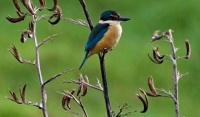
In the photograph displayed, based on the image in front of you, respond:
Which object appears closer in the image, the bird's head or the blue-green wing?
the bird's head

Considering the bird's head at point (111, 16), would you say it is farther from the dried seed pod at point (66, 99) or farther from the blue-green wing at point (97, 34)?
the dried seed pod at point (66, 99)

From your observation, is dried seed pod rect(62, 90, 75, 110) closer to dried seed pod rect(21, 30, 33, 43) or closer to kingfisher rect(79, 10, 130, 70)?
dried seed pod rect(21, 30, 33, 43)

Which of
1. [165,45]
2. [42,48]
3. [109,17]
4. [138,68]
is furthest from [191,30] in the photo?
[109,17]

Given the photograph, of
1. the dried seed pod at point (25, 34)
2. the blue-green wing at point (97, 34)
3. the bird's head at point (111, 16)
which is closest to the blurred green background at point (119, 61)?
the blue-green wing at point (97, 34)

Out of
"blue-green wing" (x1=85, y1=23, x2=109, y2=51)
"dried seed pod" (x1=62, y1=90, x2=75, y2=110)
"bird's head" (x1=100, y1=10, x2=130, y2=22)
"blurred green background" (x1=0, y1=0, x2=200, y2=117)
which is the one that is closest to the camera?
"dried seed pod" (x1=62, y1=90, x2=75, y2=110)

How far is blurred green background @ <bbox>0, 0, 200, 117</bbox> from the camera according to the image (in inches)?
496

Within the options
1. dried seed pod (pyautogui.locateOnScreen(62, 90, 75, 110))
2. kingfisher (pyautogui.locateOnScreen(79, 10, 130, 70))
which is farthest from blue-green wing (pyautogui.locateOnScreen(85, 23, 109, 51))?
dried seed pod (pyautogui.locateOnScreen(62, 90, 75, 110))

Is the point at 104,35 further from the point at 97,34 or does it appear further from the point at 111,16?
the point at 111,16

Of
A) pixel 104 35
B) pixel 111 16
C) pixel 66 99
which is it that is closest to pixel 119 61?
pixel 104 35

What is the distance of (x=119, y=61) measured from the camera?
45.6ft

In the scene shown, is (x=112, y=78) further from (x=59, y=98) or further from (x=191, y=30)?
(x=191, y=30)

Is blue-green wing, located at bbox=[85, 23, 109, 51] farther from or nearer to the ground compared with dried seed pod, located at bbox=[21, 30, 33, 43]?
nearer to the ground

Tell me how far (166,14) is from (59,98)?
3654mm

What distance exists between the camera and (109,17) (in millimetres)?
5223
